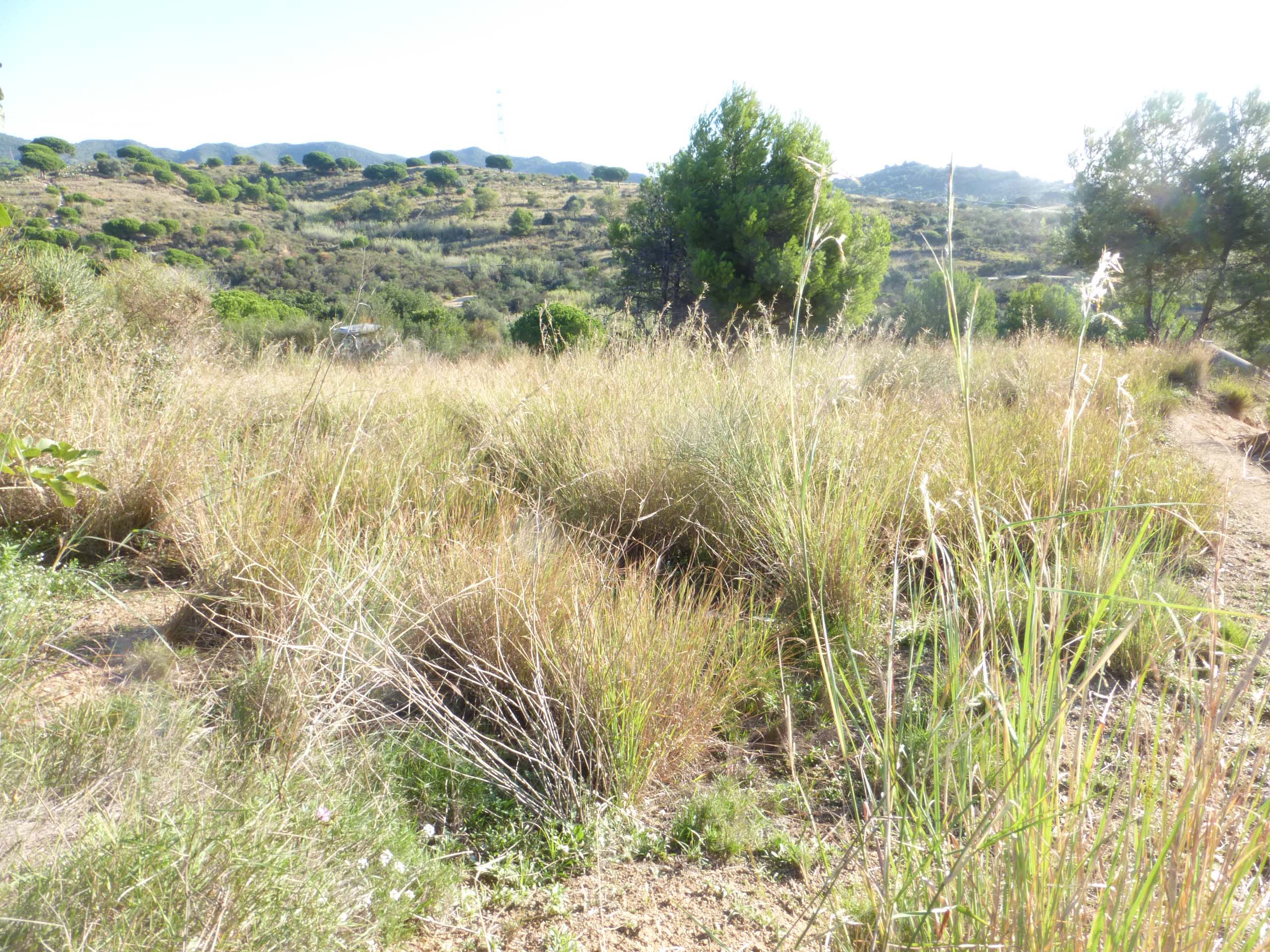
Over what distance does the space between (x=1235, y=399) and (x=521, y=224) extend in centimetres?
3669

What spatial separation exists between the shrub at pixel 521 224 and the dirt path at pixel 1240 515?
37.3 meters

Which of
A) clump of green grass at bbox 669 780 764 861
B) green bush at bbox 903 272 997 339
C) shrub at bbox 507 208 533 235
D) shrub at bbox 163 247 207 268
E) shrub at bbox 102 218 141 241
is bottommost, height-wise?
clump of green grass at bbox 669 780 764 861

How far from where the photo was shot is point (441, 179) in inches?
2064

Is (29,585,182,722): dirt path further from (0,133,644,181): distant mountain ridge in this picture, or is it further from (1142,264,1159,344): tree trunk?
(0,133,644,181): distant mountain ridge

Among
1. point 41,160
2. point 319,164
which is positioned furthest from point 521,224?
point 41,160

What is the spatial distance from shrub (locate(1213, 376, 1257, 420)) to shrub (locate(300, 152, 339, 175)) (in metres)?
57.1

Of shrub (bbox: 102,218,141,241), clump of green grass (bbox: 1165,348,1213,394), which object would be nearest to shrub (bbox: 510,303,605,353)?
clump of green grass (bbox: 1165,348,1213,394)

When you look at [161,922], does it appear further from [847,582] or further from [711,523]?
[711,523]

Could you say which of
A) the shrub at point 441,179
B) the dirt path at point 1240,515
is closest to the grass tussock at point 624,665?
the dirt path at point 1240,515

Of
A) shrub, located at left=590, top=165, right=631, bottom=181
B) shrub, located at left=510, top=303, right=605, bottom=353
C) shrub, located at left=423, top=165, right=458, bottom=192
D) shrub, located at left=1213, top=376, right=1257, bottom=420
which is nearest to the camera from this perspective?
shrub, located at left=1213, top=376, right=1257, bottom=420

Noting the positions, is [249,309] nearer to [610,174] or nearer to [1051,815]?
[1051,815]

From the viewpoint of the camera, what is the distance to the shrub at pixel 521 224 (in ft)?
132

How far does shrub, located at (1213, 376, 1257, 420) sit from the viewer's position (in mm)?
9398

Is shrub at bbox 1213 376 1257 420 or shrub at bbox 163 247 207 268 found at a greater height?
shrub at bbox 163 247 207 268
